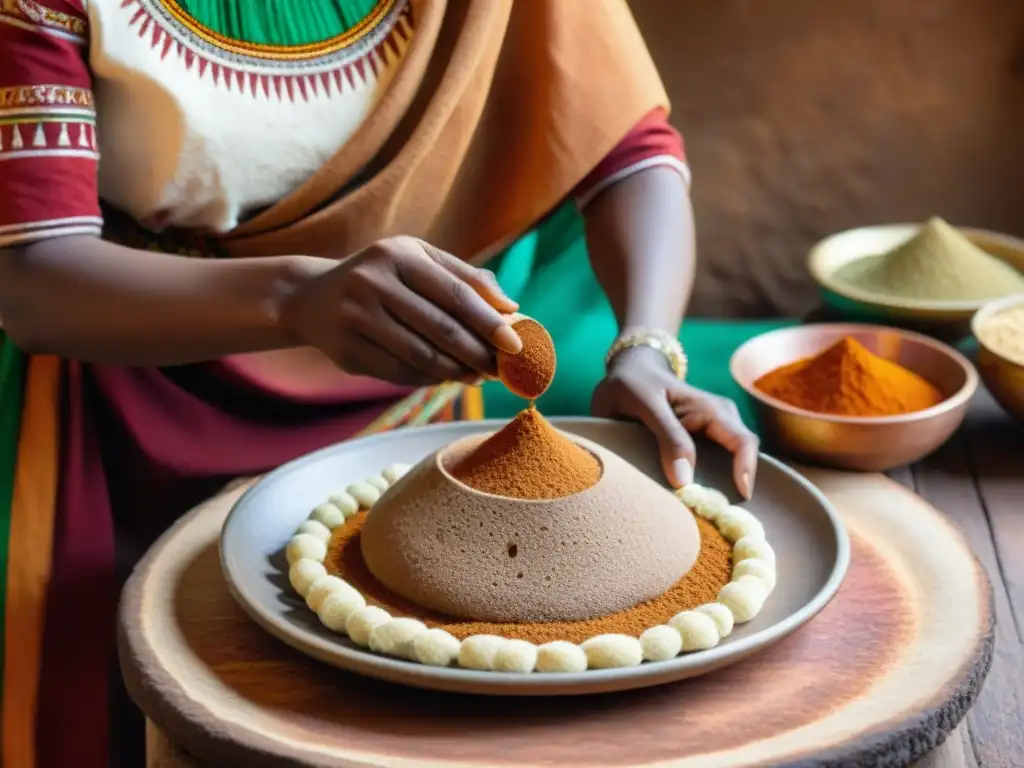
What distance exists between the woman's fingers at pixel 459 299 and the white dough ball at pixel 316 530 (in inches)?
7.1

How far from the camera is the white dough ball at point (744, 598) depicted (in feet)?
2.39

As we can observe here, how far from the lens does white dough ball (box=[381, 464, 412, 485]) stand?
0.92 m

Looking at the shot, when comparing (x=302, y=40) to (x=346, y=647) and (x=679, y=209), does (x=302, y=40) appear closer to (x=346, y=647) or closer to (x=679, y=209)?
(x=679, y=209)

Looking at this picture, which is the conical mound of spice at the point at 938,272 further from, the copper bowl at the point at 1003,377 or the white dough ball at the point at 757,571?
the white dough ball at the point at 757,571

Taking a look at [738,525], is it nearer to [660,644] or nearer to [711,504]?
[711,504]

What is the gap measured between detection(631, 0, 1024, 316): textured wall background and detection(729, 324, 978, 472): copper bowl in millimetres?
614

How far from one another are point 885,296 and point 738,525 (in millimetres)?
695

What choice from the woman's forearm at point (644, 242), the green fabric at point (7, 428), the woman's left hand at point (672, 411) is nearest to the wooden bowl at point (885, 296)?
the woman's forearm at point (644, 242)

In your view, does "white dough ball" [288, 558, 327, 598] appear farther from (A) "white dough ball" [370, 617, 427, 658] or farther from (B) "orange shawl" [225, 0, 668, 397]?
(B) "orange shawl" [225, 0, 668, 397]

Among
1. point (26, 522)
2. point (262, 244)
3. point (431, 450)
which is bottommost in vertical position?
point (26, 522)

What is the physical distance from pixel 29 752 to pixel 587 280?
748 mm

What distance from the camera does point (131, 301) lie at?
91 centimetres

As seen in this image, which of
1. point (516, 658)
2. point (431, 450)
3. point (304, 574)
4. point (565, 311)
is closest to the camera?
point (516, 658)

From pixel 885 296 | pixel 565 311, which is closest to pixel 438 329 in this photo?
pixel 565 311
